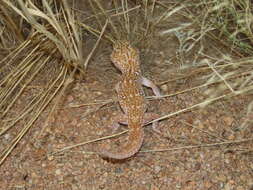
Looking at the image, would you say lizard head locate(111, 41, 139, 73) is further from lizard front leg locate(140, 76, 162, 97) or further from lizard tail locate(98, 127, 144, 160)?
lizard tail locate(98, 127, 144, 160)

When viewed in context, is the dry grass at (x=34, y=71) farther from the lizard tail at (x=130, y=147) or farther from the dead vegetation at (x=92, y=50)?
the lizard tail at (x=130, y=147)

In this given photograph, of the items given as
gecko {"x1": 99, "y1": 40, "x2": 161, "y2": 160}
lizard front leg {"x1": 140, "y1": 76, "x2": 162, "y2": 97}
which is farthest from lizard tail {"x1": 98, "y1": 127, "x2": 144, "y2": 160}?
lizard front leg {"x1": 140, "y1": 76, "x2": 162, "y2": 97}

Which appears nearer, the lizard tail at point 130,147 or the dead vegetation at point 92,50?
the lizard tail at point 130,147

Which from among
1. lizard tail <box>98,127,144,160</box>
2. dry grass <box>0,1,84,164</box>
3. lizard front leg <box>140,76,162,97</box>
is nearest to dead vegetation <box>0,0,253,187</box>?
dry grass <box>0,1,84,164</box>

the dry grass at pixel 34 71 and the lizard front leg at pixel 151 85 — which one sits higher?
the dry grass at pixel 34 71

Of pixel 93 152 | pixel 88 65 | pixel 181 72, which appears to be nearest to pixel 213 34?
pixel 181 72

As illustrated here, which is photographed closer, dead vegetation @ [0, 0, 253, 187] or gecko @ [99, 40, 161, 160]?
gecko @ [99, 40, 161, 160]

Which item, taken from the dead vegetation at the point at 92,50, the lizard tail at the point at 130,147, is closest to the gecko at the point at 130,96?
the lizard tail at the point at 130,147

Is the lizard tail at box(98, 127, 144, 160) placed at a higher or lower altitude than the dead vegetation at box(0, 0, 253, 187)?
lower
